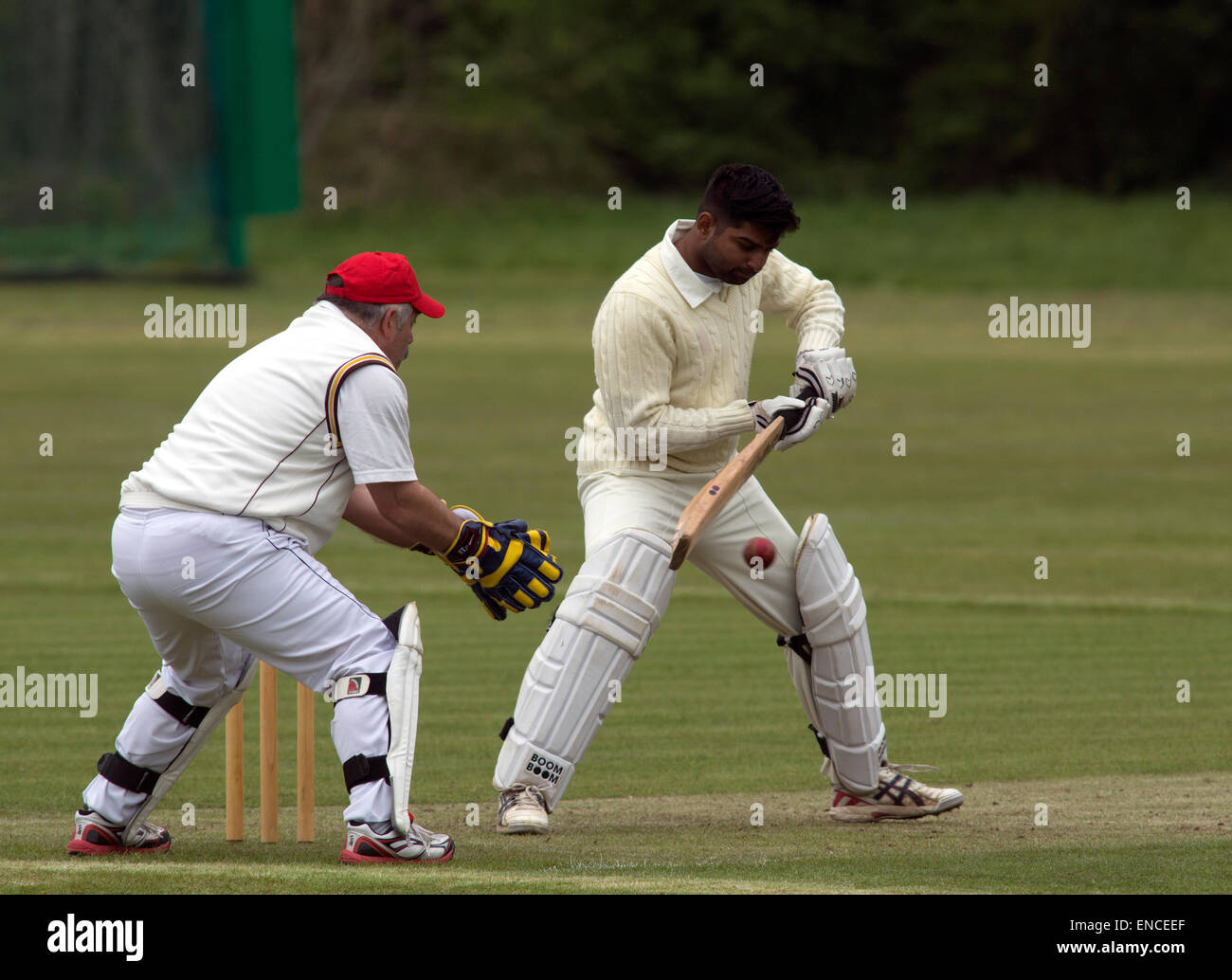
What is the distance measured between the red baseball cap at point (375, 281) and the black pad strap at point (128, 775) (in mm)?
1493

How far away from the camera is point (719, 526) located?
22.7 ft

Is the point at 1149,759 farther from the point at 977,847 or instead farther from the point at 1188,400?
the point at 1188,400

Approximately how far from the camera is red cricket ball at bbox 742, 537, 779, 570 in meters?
6.91

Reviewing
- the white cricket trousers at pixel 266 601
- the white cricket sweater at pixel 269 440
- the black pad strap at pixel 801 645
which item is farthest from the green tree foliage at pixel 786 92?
the white cricket trousers at pixel 266 601

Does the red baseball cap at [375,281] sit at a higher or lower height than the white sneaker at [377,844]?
higher

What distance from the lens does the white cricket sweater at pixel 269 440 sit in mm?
5742

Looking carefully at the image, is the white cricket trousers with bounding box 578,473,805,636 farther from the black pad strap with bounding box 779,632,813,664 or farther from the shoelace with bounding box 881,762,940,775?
the shoelace with bounding box 881,762,940,775

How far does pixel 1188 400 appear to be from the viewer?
83.9 ft

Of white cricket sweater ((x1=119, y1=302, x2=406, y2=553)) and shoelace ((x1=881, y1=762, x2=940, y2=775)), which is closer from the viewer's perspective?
white cricket sweater ((x1=119, y1=302, x2=406, y2=553))

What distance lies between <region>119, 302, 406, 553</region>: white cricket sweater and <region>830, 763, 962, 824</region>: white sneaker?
2.16m

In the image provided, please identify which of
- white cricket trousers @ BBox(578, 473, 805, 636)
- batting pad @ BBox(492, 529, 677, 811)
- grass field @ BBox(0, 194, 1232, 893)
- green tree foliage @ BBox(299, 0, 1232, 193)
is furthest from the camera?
green tree foliage @ BBox(299, 0, 1232, 193)

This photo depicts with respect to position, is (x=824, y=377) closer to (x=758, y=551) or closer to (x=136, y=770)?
(x=758, y=551)

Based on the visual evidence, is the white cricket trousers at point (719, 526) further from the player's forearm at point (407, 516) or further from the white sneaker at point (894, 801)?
the player's forearm at point (407, 516)

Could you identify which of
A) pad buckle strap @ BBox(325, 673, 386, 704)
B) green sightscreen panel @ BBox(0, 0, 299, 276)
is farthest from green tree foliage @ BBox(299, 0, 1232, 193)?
pad buckle strap @ BBox(325, 673, 386, 704)
